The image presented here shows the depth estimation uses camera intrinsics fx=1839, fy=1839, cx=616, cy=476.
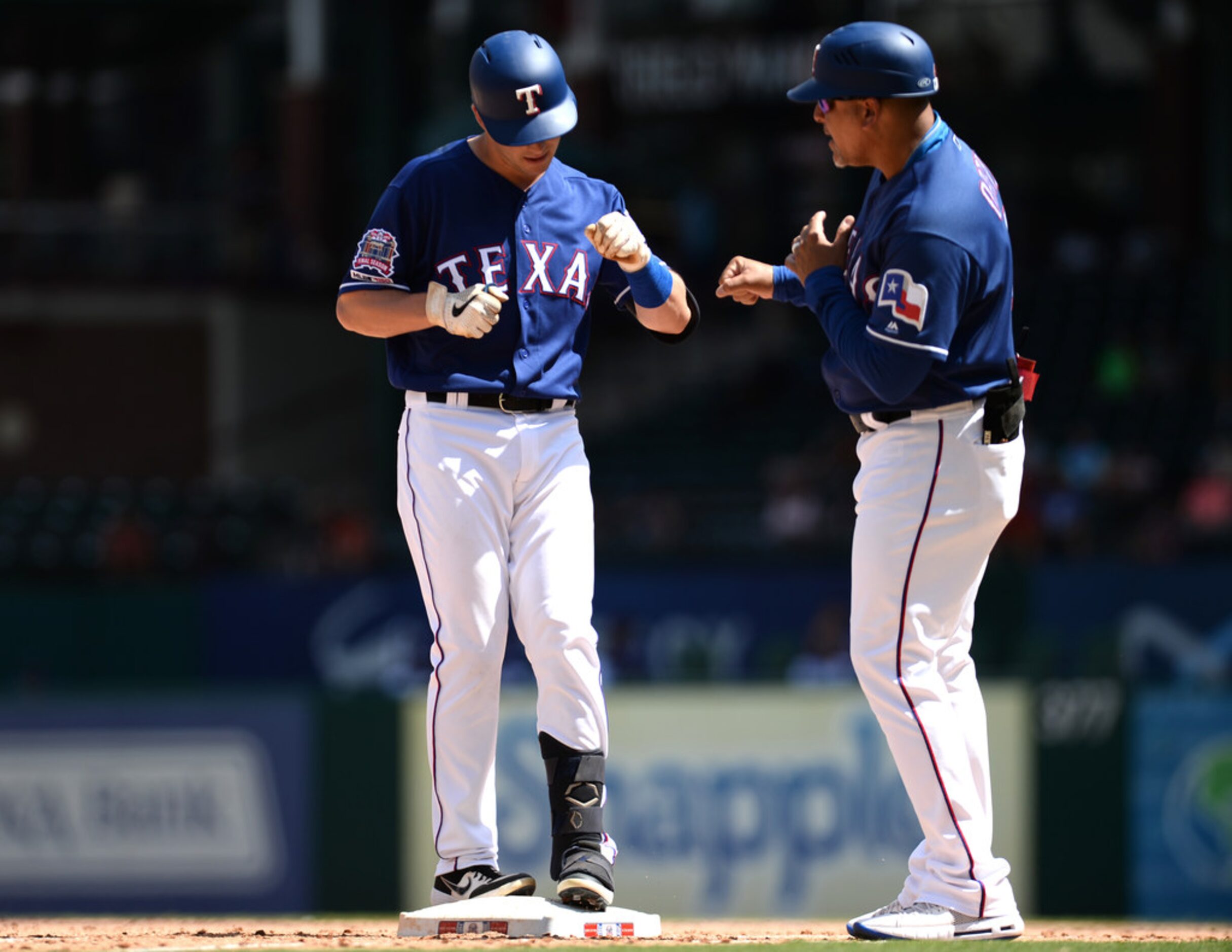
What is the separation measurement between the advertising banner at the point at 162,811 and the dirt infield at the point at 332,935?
3534mm

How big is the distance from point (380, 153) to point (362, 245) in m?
14.0

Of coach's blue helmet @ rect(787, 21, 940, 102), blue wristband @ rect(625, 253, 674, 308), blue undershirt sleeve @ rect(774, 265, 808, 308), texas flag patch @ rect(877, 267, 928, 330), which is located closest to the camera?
texas flag patch @ rect(877, 267, 928, 330)

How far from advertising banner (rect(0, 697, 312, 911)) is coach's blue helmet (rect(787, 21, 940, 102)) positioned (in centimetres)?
620

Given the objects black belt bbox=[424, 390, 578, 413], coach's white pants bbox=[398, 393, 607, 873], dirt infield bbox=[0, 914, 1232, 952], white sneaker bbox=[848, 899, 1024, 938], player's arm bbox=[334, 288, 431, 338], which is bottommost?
dirt infield bbox=[0, 914, 1232, 952]

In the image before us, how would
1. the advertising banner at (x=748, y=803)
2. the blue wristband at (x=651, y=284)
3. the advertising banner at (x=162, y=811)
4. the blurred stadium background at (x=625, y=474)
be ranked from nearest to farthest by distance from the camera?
the blue wristband at (x=651, y=284)
the advertising banner at (x=748, y=803)
the blurred stadium background at (x=625, y=474)
the advertising banner at (x=162, y=811)

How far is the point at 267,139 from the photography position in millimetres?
22734

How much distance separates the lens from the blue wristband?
182 inches

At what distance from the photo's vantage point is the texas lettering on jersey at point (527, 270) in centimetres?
450

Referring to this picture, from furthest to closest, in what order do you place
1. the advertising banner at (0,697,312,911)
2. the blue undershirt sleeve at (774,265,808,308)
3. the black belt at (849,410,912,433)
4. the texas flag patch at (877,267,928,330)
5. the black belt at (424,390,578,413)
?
1. the advertising banner at (0,697,312,911)
2. the blue undershirt sleeve at (774,265,808,308)
3. the black belt at (424,390,578,413)
4. the black belt at (849,410,912,433)
5. the texas flag patch at (877,267,928,330)

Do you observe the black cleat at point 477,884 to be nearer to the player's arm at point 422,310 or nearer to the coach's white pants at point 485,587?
the coach's white pants at point 485,587

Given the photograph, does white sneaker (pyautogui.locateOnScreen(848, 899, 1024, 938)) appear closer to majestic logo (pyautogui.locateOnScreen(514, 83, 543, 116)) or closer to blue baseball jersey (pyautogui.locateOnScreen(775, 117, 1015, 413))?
blue baseball jersey (pyautogui.locateOnScreen(775, 117, 1015, 413))

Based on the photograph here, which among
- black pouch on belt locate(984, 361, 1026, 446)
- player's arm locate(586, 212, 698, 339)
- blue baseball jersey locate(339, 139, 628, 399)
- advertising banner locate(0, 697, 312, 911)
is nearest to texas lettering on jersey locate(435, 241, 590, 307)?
blue baseball jersey locate(339, 139, 628, 399)

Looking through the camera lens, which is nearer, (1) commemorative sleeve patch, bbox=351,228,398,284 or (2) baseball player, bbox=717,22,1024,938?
(2) baseball player, bbox=717,22,1024,938

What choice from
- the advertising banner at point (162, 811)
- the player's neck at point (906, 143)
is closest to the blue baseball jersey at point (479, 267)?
the player's neck at point (906, 143)
